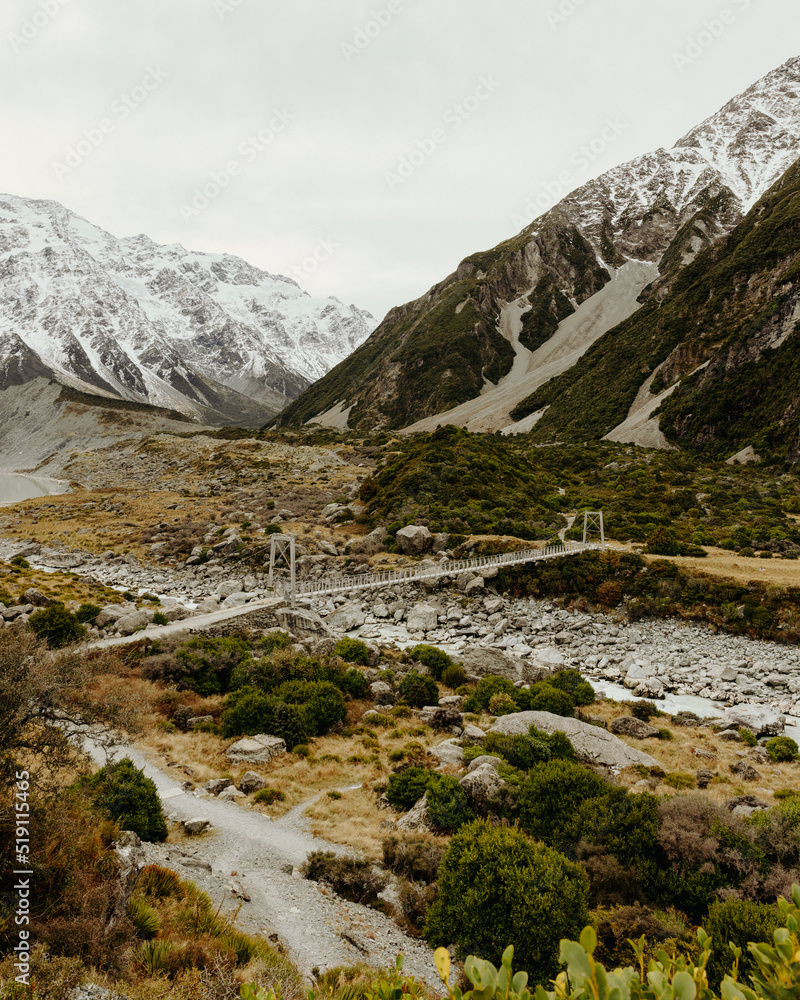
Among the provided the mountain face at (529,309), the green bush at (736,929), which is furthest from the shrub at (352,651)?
the mountain face at (529,309)

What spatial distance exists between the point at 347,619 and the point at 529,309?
163m

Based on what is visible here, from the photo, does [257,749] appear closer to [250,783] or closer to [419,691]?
[250,783]

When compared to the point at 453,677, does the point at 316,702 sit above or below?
above

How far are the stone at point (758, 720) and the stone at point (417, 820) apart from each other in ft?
42.1

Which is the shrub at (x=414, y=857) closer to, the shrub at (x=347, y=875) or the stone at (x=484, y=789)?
the shrub at (x=347, y=875)

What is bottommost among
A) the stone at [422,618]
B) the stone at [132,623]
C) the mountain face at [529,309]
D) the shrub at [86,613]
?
the stone at [422,618]

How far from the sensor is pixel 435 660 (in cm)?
2416

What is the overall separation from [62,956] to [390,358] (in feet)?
559

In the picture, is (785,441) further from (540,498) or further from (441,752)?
(441,752)

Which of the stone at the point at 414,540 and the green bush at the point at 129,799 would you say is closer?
the green bush at the point at 129,799

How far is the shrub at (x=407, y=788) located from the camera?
13273 millimetres

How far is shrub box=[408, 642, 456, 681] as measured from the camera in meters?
23.9

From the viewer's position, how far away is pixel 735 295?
3885 inches

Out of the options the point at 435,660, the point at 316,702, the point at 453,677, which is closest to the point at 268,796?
the point at 316,702
